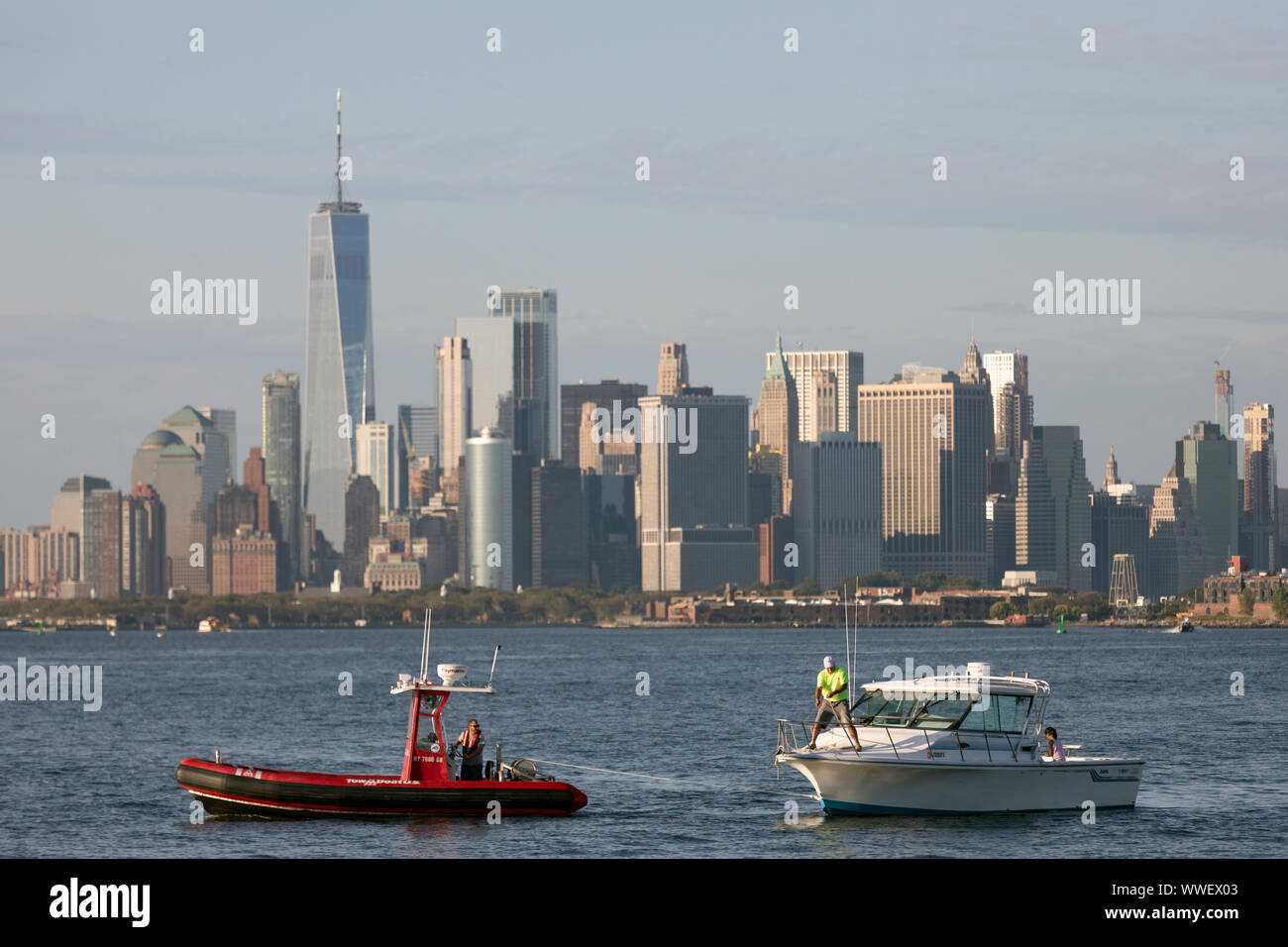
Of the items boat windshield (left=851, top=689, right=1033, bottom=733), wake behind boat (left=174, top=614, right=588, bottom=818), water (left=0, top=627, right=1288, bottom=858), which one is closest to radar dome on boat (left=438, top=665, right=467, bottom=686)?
wake behind boat (left=174, top=614, right=588, bottom=818)

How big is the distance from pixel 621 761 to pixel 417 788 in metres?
20.8

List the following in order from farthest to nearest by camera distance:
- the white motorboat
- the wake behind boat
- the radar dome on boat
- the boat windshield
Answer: the wake behind boat, the boat windshield, the radar dome on boat, the white motorboat

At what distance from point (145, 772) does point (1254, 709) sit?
52039mm

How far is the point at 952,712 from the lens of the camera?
40.3 metres

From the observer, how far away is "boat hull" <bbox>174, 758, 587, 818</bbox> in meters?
40.8

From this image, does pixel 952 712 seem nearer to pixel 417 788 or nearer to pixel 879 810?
pixel 879 810

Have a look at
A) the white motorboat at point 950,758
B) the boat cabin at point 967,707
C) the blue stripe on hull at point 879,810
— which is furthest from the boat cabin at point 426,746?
the boat cabin at point 967,707

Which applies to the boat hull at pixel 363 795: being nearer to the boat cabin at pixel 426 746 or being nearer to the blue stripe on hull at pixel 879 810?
the boat cabin at pixel 426 746

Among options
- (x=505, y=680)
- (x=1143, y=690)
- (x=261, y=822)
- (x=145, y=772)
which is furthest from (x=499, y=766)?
(x=505, y=680)

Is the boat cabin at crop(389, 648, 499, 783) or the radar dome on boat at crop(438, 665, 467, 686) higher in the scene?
the radar dome on boat at crop(438, 665, 467, 686)

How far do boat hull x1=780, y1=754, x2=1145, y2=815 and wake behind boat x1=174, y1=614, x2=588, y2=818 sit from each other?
6417 mm

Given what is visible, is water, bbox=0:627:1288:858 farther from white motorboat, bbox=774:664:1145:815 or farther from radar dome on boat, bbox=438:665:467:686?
radar dome on boat, bbox=438:665:467:686
